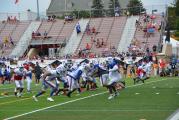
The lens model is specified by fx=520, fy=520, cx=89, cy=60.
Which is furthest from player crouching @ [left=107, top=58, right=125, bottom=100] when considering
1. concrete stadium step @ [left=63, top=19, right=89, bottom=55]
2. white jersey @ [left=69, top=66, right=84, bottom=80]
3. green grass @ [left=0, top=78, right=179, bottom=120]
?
concrete stadium step @ [left=63, top=19, right=89, bottom=55]

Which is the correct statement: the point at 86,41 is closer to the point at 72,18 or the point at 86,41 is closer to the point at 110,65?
the point at 72,18

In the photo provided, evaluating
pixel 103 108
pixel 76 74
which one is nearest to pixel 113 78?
pixel 76 74

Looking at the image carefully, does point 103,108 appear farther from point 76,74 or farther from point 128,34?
point 128,34

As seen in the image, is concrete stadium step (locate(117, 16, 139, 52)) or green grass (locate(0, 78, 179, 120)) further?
A: concrete stadium step (locate(117, 16, 139, 52))

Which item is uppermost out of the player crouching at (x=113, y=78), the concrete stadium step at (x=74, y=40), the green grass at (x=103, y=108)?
the concrete stadium step at (x=74, y=40)

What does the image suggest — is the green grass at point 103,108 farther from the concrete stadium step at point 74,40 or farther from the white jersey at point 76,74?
the concrete stadium step at point 74,40

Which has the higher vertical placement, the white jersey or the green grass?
the white jersey

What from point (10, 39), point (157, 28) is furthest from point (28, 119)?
point (10, 39)

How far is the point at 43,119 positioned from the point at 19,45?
146 ft

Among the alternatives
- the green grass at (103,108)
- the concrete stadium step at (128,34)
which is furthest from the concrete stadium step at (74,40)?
the green grass at (103,108)

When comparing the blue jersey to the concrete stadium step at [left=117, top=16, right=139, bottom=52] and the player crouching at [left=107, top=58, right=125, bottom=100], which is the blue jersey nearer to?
the player crouching at [left=107, top=58, right=125, bottom=100]

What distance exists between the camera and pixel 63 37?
191 feet

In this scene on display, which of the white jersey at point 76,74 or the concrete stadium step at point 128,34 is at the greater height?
the concrete stadium step at point 128,34

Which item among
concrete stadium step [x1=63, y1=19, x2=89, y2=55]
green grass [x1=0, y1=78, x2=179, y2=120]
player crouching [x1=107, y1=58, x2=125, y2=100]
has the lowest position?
green grass [x1=0, y1=78, x2=179, y2=120]
